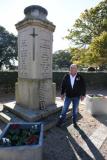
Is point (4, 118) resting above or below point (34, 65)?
below

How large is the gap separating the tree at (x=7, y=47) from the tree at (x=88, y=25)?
19.0 metres

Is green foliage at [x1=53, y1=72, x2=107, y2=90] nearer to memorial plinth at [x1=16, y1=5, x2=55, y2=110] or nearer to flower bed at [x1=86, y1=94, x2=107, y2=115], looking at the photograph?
flower bed at [x1=86, y1=94, x2=107, y2=115]

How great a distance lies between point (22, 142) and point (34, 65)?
3275mm

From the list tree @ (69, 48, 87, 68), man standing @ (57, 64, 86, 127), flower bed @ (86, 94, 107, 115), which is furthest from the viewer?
tree @ (69, 48, 87, 68)

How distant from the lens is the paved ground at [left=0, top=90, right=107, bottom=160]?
12.6 ft

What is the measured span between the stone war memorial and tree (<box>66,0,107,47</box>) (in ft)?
44.5

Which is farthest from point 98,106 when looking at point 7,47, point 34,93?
point 7,47

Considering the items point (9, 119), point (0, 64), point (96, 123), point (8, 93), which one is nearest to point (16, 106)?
point (9, 119)

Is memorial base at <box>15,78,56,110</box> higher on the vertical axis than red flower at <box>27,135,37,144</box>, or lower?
higher

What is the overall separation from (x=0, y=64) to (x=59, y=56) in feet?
142

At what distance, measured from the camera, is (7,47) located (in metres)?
37.4

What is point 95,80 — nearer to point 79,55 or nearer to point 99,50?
point 99,50


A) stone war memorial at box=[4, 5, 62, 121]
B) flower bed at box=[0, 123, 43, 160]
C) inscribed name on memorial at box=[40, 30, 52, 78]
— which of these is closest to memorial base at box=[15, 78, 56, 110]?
stone war memorial at box=[4, 5, 62, 121]

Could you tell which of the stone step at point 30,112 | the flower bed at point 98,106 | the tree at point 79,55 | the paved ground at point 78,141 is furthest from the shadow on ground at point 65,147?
the tree at point 79,55
